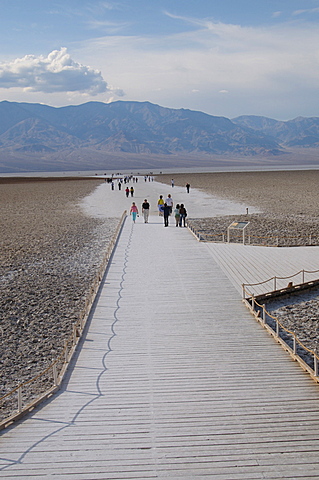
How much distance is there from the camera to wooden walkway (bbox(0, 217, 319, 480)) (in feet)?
19.2

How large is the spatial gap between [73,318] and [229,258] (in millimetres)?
A: 6542

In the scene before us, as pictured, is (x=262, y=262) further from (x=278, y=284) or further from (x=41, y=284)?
(x=41, y=284)

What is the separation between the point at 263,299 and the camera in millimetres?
13117

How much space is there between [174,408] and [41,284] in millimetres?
9269

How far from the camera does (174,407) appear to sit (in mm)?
7125

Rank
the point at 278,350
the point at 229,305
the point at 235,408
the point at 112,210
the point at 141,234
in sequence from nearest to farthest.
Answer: the point at 235,408 < the point at 278,350 < the point at 229,305 < the point at 141,234 < the point at 112,210

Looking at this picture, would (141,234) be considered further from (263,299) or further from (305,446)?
(305,446)

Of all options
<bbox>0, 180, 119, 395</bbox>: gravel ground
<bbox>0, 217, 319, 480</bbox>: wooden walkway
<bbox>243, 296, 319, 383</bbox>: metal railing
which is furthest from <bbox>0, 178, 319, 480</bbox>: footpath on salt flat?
<bbox>0, 180, 119, 395</bbox>: gravel ground

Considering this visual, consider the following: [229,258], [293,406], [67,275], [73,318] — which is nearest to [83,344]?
[73,318]

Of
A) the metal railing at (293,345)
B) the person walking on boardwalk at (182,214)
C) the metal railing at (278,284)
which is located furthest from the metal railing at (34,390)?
the person walking on boardwalk at (182,214)

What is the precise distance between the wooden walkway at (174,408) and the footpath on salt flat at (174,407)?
16mm

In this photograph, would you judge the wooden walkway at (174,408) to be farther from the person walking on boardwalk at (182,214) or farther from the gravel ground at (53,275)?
the person walking on boardwalk at (182,214)

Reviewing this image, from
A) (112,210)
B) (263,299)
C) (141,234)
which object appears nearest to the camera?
(263,299)

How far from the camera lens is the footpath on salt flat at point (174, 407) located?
231 inches
